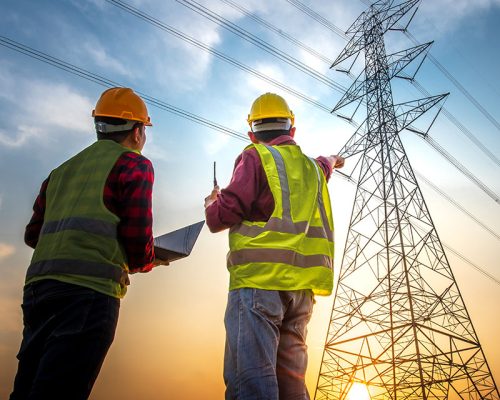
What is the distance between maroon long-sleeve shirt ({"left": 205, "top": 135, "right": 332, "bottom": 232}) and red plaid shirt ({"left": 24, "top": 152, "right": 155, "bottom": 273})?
343 millimetres

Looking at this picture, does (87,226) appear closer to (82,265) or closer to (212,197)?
(82,265)

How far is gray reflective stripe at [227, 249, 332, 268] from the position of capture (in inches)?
73.7

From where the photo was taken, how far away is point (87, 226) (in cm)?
171

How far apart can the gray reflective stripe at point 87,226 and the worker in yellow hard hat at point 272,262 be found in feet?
1.66

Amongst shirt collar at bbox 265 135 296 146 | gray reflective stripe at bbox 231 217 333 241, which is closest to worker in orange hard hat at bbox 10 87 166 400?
gray reflective stripe at bbox 231 217 333 241

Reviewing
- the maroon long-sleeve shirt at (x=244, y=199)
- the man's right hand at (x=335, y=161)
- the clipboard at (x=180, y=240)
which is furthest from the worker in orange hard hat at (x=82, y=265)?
the man's right hand at (x=335, y=161)

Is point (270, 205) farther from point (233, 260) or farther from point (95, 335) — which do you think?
point (95, 335)

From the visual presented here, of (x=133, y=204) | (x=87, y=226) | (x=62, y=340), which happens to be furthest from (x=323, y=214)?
(x=62, y=340)

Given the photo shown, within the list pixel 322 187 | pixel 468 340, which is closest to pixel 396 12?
pixel 468 340

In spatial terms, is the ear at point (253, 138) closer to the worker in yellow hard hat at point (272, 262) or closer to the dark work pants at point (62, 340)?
the worker in yellow hard hat at point (272, 262)

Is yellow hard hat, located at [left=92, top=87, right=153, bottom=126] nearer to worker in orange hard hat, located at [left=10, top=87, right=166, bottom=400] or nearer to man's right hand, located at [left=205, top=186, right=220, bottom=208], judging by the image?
worker in orange hard hat, located at [left=10, top=87, right=166, bottom=400]

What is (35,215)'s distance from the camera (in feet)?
6.98

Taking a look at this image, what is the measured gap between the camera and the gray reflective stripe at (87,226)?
67.0 inches

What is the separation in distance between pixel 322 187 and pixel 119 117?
1.20 metres
